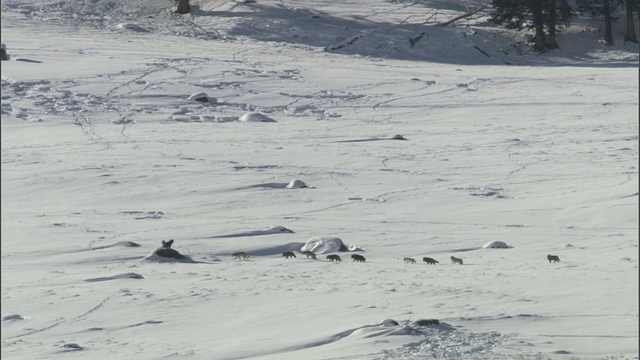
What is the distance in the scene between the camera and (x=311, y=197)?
1339 centimetres

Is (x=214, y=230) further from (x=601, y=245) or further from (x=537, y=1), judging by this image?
(x=537, y=1)

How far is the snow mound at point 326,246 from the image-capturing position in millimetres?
10664

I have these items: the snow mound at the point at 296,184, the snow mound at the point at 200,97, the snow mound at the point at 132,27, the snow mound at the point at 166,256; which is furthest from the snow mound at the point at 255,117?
the snow mound at the point at 132,27

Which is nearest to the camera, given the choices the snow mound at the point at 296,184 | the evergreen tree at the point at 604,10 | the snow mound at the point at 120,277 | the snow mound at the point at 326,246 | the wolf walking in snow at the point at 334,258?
the snow mound at the point at 120,277

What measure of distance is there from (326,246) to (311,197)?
2.68 meters

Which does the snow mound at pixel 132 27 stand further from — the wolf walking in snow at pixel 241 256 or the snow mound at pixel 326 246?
the wolf walking in snow at pixel 241 256

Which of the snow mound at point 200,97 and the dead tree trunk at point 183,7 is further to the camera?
the dead tree trunk at point 183,7

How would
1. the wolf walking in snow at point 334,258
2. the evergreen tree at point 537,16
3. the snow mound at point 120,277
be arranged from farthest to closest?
the evergreen tree at point 537,16 < the wolf walking in snow at point 334,258 < the snow mound at point 120,277

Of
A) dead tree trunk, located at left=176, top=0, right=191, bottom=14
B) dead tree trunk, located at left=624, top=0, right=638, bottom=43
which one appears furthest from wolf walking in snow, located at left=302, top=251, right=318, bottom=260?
dead tree trunk, located at left=176, top=0, right=191, bottom=14

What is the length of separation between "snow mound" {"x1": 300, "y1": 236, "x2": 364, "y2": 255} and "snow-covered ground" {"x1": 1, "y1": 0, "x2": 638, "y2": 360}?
0.04 m

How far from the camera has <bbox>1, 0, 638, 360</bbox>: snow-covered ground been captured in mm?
7496

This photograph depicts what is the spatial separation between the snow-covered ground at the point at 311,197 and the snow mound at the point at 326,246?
4 centimetres

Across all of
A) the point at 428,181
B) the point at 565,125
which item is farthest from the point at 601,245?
the point at 565,125

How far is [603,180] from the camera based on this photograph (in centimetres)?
1370
